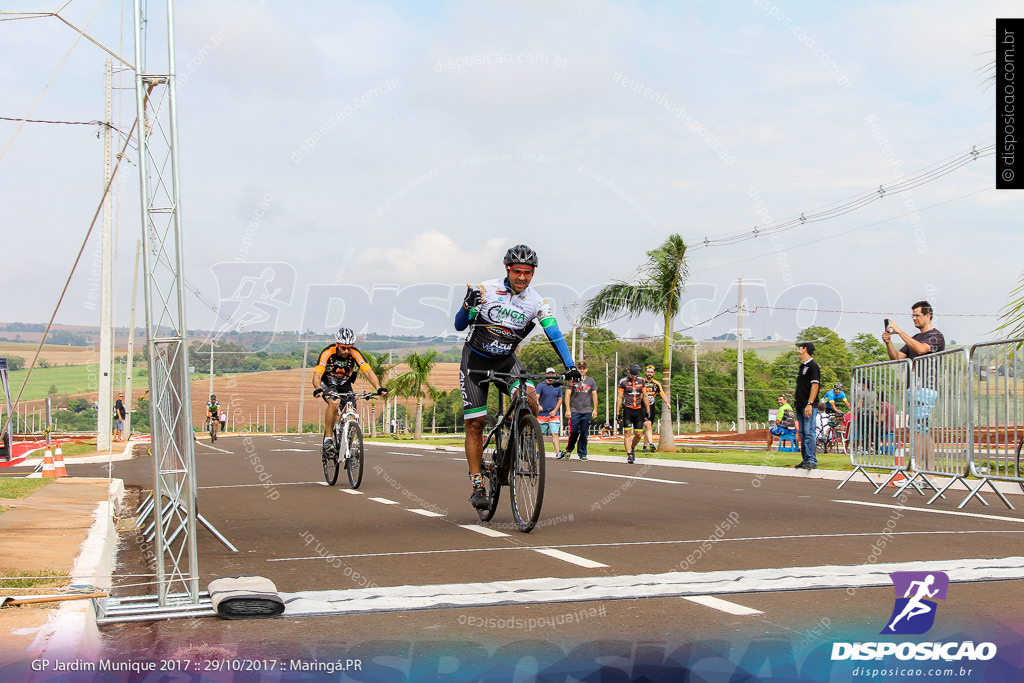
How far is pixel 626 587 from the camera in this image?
5.64m

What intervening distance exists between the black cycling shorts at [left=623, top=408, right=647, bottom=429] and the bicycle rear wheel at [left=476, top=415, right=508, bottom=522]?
1102cm

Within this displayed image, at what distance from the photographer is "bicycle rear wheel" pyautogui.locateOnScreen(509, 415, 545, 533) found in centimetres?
780

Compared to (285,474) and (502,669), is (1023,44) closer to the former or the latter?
(285,474)

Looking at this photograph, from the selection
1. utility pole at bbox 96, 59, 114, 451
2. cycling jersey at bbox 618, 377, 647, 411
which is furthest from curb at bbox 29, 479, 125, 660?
utility pole at bbox 96, 59, 114, 451

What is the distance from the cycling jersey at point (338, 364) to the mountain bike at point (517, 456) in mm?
4886

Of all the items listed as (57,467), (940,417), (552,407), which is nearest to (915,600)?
(940,417)

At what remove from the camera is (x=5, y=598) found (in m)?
4.82

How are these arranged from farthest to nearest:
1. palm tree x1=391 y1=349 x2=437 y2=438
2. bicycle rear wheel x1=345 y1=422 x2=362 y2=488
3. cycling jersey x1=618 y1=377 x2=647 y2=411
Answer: palm tree x1=391 y1=349 x2=437 y2=438 → cycling jersey x1=618 y1=377 x2=647 y2=411 → bicycle rear wheel x1=345 y1=422 x2=362 y2=488

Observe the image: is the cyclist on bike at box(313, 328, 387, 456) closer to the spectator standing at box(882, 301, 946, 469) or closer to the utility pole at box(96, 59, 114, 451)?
the spectator standing at box(882, 301, 946, 469)

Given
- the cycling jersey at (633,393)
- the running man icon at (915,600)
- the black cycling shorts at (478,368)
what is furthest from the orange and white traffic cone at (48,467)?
the running man icon at (915,600)

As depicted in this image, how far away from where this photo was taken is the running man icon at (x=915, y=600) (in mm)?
4707

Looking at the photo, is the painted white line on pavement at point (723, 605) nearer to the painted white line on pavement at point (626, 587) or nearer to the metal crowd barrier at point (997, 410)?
the painted white line on pavement at point (626, 587)

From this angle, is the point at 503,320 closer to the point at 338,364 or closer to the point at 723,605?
the point at 723,605

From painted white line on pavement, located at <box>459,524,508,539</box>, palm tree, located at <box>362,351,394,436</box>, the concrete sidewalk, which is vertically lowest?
painted white line on pavement, located at <box>459,524,508,539</box>
